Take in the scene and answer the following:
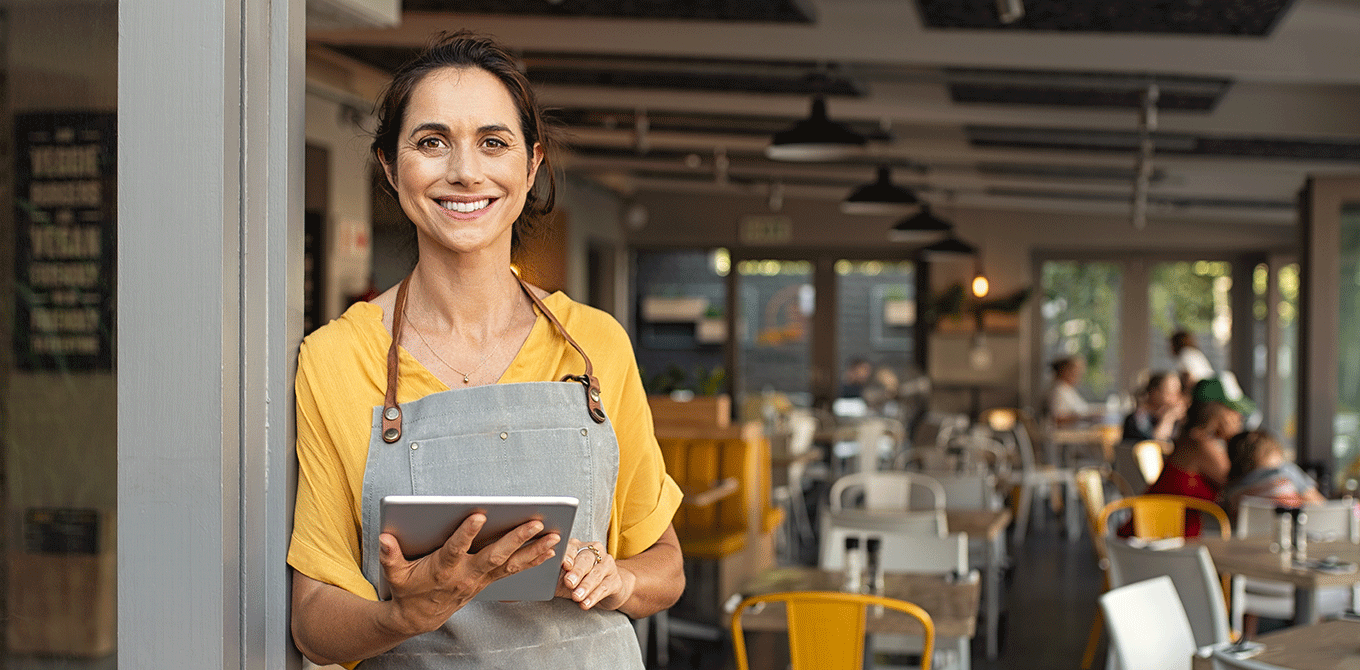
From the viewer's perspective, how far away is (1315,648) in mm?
3186

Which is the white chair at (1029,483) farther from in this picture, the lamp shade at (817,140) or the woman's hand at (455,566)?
the woman's hand at (455,566)

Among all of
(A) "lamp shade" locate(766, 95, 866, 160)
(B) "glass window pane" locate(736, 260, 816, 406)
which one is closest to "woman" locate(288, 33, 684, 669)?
(A) "lamp shade" locate(766, 95, 866, 160)

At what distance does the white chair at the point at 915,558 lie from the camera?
4.51 m

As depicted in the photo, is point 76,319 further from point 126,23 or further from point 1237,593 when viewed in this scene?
point 1237,593

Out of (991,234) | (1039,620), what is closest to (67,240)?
(1039,620)

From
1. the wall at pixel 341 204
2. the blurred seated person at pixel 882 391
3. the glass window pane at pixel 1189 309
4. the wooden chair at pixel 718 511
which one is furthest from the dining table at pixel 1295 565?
the glass window pane at pixel 1189 309

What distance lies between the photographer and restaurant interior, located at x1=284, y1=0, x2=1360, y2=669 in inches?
206

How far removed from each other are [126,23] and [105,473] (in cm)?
49

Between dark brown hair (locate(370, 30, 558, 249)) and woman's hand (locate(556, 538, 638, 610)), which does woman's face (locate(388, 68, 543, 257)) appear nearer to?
dark brown hair (locate(370, 30, 558, 249))

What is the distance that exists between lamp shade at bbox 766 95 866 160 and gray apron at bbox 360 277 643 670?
4.24 meters

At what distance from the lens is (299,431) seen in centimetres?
147

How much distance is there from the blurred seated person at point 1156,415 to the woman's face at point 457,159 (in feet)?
28.1

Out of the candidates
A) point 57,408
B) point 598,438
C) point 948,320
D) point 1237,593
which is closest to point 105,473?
point 57,408

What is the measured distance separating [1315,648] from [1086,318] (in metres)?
11.6
